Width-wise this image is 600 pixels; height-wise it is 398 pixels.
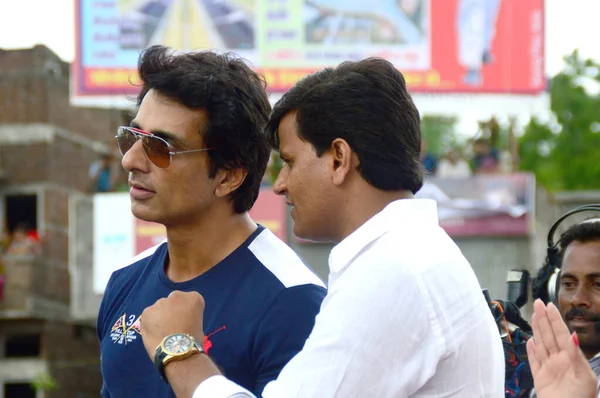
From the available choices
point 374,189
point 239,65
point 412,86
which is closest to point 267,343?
point 374,189

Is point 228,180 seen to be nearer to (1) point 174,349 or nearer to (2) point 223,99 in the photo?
(2) point 223,99

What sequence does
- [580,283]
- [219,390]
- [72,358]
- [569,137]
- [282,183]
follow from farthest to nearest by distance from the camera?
[569,137]
[72,358]
[580,283]
[282,183]
[219,390]

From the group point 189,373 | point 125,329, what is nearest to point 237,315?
point 125,329

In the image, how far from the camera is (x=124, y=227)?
19438 millimetres

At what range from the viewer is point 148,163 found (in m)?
3.17

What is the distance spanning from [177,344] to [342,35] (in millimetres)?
17272

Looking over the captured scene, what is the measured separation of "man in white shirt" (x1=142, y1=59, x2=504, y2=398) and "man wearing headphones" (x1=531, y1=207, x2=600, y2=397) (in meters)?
1.16

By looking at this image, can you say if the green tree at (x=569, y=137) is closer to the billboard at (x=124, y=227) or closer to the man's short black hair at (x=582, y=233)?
the billboard at (x=124, y=227)

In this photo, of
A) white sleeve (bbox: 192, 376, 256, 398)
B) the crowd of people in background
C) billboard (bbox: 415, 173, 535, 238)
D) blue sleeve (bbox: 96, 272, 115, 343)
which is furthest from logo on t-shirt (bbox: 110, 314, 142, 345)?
the crowd of people in background

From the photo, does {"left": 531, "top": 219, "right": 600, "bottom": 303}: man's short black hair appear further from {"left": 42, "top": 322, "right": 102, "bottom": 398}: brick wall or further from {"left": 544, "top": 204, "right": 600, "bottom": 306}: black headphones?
{"left": 42, "top": 322, "right": 102, "bottom": 398}: brick wall

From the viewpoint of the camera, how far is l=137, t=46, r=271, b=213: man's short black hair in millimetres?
3182

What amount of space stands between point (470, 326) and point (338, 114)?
55 cm

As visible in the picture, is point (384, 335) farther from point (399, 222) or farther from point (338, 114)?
point (338, 114)

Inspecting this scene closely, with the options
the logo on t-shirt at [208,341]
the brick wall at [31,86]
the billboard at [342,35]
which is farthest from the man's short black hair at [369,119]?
the brick wall at [31,86]
